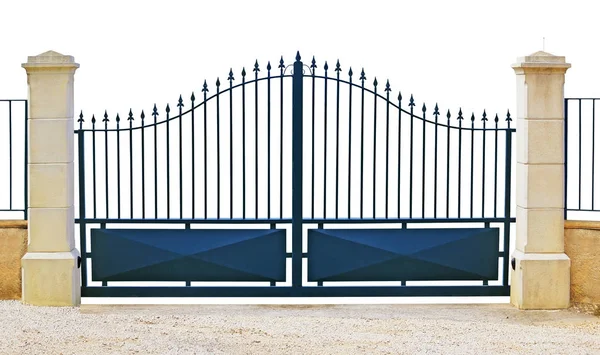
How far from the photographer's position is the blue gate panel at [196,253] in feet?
40.0

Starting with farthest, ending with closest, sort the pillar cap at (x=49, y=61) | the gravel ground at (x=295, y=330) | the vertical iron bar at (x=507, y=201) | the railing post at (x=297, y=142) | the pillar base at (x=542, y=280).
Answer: the vertical iron bar at (x=507, y=201), the pillar base at (x=542, y=280), the railing post at (x=297, y=142), the pillar cap at (x=49, y=61), the gravel ground at (x=295, y=330)

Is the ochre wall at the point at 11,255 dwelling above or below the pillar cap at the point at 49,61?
below

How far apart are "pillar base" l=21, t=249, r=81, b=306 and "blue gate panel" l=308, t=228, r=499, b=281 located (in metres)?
2.63

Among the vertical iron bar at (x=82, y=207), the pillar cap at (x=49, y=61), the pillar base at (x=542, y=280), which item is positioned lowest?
the pillar base at (x=542, y=280)

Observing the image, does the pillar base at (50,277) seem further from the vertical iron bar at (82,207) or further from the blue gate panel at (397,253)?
the blue gate panel at (397,253)

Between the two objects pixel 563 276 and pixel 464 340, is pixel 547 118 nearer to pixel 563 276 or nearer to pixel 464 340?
pixel 563 276

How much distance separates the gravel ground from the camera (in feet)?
34.4

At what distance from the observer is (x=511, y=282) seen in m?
12.4

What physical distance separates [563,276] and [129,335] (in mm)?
4798

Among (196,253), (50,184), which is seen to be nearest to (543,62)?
(196,253)

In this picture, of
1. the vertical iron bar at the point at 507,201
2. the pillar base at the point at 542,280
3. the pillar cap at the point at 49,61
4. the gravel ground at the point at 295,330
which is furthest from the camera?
the vertical iron bar at the point at 507,201

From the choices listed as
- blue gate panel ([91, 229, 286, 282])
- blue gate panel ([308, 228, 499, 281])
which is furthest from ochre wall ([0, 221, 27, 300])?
blue gate panel ([308, 228, 499, 281])

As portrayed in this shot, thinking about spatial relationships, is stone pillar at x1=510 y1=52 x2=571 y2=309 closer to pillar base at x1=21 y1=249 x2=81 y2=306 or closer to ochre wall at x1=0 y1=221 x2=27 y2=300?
pillar base at x1=21 y1=249 x2=81 y2=306

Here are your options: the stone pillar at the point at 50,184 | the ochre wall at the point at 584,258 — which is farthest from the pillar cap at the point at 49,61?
the ochre wall at the point at 584,258
